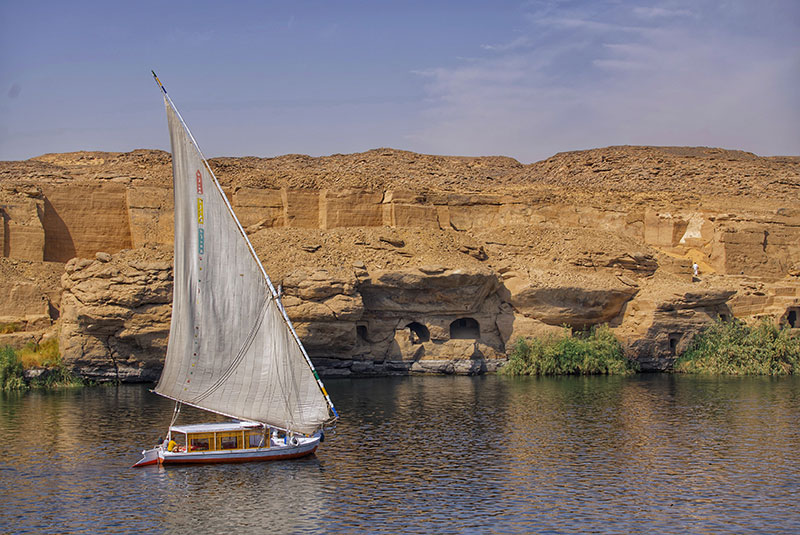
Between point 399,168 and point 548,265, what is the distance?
21775 millimetres

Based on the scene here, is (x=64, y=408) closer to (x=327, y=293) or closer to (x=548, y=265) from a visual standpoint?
(x=327, y=293)

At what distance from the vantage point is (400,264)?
125ft

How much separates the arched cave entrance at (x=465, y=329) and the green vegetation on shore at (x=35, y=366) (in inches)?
617

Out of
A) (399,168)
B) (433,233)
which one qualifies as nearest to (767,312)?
(433,233)

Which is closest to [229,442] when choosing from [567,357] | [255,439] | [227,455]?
[227,455]

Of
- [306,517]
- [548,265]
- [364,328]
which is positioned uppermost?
[548,265]

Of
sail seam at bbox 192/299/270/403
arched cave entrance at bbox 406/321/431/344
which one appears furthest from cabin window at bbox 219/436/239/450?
arched cave entrance at bbox 406/321/431/344

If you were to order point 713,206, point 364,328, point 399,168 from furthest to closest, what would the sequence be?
point 399,168 < point 713,206 < point 364,328

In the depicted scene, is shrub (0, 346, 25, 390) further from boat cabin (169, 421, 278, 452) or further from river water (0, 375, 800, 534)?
boat cabin (169, 421, 278, 452)

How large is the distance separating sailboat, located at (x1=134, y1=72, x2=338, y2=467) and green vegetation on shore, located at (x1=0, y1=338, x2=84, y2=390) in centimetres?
1555

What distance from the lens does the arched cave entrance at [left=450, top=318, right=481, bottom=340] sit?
39312 mm

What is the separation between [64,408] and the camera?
92.8 feet

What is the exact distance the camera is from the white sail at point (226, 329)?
2014 cm

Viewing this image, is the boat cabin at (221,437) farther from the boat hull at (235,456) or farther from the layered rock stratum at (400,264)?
the layered rock stratum at (400,264)
